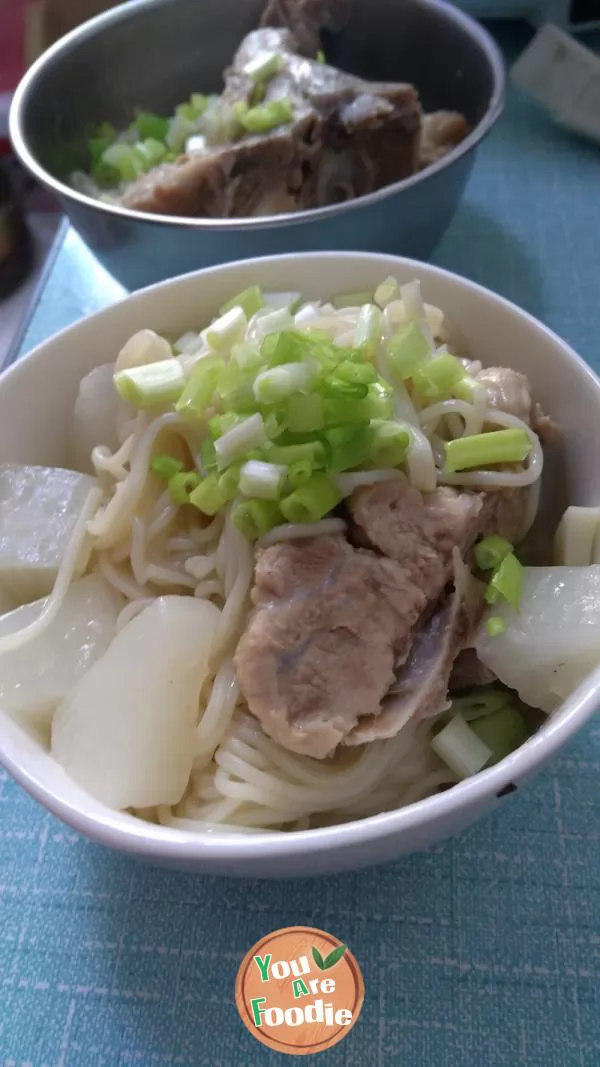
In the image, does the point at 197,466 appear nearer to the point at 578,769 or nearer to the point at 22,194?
the point at 578,769

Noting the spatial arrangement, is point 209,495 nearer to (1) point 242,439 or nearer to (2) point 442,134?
(1) point 242,439

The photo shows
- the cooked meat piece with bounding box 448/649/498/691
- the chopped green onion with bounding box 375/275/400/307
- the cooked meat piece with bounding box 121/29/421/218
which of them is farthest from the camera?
the cooked meat piece with bounding box 121/29/421/218

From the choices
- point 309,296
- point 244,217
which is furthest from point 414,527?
point 244,217

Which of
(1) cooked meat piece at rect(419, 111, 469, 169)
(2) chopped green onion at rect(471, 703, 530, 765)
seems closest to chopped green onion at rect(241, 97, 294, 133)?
(1) cooked meat piece at rect(419, 111, 469, 169)

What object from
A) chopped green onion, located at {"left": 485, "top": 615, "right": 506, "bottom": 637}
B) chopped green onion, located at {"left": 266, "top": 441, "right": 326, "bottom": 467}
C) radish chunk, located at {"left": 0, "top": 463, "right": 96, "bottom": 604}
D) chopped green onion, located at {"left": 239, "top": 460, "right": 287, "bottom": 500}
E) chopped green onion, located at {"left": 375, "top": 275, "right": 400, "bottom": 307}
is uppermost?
chopped green onion, located at {"left": 375, "top": 275, "right": 400, "bottom": 307}

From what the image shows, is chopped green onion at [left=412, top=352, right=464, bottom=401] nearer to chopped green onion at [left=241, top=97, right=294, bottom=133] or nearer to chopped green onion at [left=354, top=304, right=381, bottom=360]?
chopped green onion at [left=354, top=304, right=381, bottom=360]

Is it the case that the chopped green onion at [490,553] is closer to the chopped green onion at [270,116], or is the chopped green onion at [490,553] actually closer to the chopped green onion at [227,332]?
the chopped green onion at [227,332]
